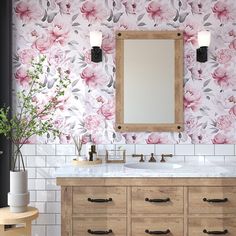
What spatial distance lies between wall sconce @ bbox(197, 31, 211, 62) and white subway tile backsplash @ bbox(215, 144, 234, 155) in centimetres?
85

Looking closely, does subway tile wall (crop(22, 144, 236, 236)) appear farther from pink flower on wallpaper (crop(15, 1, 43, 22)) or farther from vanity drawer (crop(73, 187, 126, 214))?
pink flower on wallpaper (crop(15, 1, 43, 22))

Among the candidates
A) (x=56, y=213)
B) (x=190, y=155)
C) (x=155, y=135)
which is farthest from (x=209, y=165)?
(x=56, y=213)

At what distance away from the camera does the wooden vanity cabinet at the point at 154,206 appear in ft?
10.4

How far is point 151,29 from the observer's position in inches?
151

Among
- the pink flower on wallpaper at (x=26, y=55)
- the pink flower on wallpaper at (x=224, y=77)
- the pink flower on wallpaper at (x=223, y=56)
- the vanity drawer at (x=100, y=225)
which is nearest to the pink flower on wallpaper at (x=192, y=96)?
the pink flower on wallpaper at (x=224, y=77)

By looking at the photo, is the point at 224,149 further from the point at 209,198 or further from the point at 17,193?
the point at 17,193

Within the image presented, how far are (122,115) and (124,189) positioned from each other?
2.96 ft

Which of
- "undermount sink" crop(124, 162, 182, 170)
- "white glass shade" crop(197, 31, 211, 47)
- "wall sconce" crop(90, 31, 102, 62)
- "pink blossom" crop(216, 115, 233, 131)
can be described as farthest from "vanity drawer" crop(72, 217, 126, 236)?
"white glass shade" crop(197, 31, 211, 47)

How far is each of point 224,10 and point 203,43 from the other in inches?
16.8

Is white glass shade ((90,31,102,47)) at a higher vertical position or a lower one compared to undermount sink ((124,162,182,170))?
higher

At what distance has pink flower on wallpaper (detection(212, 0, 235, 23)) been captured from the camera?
12.5 ft

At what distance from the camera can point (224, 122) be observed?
3.82m

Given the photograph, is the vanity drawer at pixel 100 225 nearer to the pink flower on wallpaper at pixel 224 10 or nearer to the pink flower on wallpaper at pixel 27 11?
the pink flower on wallpaper at pixel 27 11

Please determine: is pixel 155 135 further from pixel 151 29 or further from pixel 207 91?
pixel 151 29
